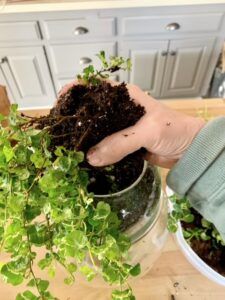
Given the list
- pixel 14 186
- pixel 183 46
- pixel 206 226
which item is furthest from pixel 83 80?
pixel 183 46

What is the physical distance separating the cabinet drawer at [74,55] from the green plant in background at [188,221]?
1.03 meters

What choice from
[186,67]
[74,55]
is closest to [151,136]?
[74,55]

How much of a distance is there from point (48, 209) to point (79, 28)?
1121mm

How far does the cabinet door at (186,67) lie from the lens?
1.33 meters

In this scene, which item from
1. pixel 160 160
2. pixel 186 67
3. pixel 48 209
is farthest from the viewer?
pixel 186 67

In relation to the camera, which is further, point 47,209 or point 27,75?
point 27,75

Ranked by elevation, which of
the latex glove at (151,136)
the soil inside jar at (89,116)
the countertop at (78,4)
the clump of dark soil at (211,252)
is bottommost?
the clump of dark soil at (211,252)

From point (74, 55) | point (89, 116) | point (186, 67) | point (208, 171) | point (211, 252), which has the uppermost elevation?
point (89, 116)

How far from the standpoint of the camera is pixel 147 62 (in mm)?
1397

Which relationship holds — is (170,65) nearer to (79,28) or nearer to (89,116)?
(79,28)

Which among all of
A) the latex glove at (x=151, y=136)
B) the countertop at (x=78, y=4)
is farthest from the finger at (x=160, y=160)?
the countertop at (x=78, y=4)

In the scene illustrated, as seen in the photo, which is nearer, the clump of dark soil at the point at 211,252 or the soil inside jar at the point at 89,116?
the soil inside jar at the point at 89,116

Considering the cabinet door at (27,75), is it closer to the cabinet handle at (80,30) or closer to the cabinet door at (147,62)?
the cabinet handle at (80,30)

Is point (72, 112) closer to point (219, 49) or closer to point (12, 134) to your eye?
point (12, 134)
